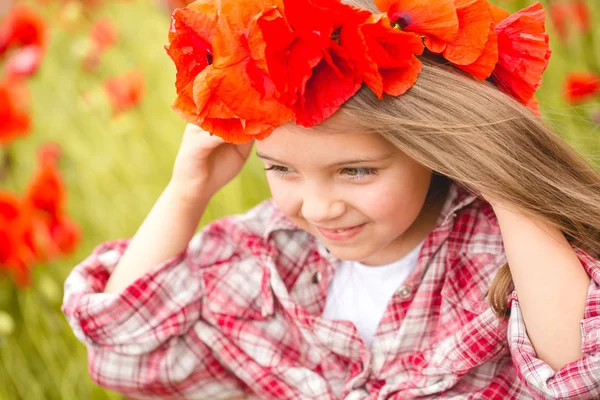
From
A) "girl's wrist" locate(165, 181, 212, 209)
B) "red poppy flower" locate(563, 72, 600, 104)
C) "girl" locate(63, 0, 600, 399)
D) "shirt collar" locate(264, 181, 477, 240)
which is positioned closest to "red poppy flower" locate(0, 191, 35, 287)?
"girl" locate(63, 0, 600, 399)

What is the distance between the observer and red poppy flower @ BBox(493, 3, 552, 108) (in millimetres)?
792

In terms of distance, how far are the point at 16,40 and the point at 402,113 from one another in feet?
3.83

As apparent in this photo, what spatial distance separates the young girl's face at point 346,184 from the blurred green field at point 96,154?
24cm

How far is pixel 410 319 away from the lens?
36.1 inches

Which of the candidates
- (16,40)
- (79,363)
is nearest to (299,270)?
(79,363)

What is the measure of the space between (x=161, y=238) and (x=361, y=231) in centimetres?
31

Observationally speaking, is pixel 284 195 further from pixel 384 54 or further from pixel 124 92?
pixel 124 92

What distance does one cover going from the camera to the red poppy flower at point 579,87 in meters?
1.11

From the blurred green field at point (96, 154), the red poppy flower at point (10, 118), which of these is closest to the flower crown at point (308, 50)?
the blurred green field at point (96, 154)

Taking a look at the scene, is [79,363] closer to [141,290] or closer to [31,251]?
[31,251]

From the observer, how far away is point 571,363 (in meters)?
0.76

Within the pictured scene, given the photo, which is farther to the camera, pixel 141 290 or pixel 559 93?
pixel 559 93

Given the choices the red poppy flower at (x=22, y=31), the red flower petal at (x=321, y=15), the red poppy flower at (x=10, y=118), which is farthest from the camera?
the red poppy flower at (x=22, y=31)

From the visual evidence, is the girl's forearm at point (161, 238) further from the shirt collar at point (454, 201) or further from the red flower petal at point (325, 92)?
the red flower petal at point (325, 92)
